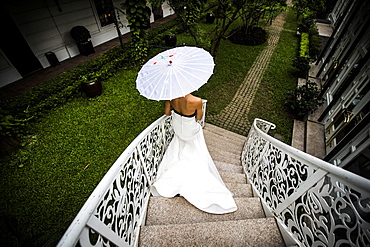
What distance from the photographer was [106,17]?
11461 millimetres

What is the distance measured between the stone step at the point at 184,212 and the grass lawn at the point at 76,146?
48.2 inches

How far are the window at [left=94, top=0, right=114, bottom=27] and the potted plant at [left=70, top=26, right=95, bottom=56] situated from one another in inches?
87.3

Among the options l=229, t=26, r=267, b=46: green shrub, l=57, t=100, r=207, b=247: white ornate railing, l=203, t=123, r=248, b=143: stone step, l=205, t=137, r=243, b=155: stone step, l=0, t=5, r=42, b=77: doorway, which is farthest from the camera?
l=229, t=26, r=267, b=46: green shrub

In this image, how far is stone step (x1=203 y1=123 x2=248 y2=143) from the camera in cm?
572

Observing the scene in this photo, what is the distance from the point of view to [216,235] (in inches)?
84.4

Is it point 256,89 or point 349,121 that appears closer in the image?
point 349,121

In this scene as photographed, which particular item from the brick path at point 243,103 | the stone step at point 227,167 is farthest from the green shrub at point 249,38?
the stone step at point 227,167

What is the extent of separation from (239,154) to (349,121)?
3172 mm

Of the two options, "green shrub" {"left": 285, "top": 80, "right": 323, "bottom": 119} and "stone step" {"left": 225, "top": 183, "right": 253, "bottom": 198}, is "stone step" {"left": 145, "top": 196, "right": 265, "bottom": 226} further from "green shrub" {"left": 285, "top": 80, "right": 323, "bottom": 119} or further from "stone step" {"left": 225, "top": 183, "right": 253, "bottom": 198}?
"green shrub" {"left": 285, "top": 80, "right": 323, "bottom": 119}

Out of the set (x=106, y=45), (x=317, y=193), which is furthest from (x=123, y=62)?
(x=317, y=193)

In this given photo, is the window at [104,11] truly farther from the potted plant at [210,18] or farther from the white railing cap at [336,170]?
the white railing cap at [336,170]

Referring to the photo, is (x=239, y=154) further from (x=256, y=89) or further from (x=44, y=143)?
(x=44, y=143)

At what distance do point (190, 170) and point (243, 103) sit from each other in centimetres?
536

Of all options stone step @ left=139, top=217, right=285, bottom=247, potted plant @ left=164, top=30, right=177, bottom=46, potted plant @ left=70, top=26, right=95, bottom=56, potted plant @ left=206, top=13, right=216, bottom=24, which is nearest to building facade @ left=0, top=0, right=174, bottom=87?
potted plant @ left=70, top=26, right=95, bottom=56
